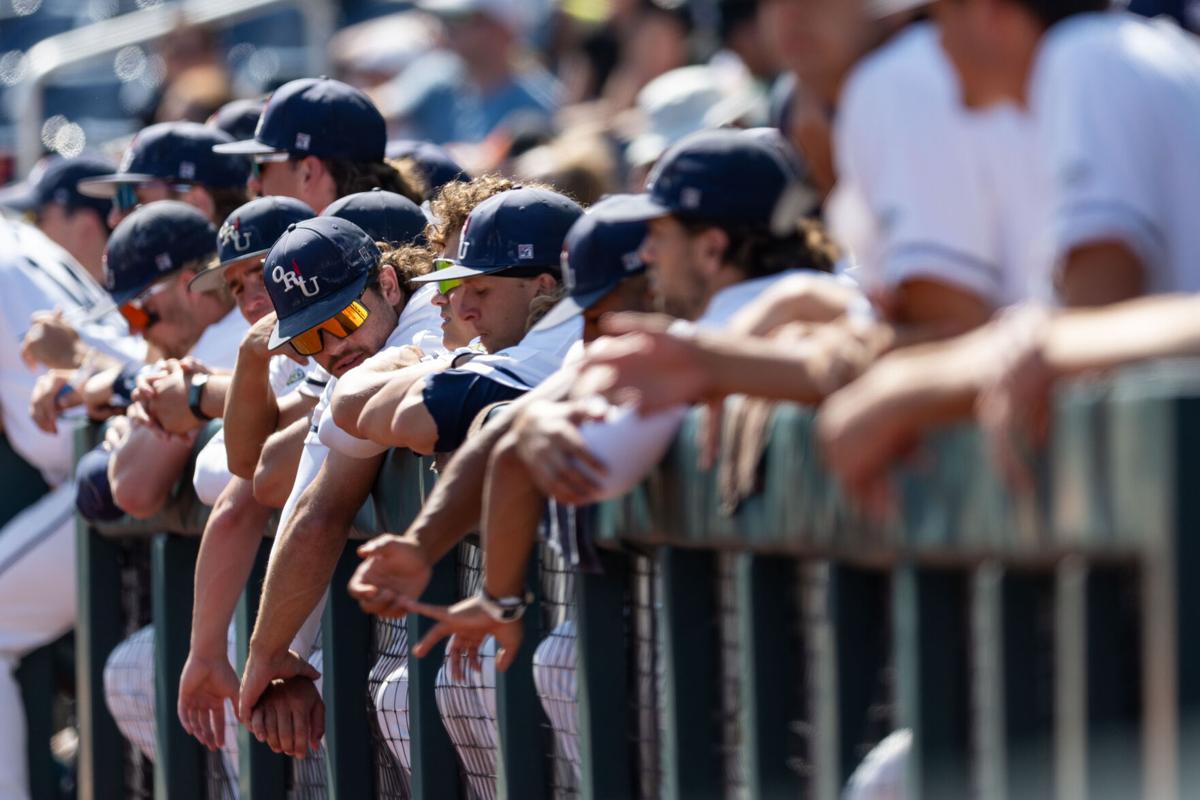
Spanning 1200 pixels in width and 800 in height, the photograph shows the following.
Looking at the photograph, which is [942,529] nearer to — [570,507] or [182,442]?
[570,507]

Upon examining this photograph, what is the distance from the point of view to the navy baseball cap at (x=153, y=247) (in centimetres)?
654

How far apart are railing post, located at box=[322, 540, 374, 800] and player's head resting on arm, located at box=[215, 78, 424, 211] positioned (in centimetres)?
171

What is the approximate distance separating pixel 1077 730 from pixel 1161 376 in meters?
0.43

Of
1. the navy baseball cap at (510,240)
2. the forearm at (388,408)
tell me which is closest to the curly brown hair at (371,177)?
the navy baseball cap at (510,240)

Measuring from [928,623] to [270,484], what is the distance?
2.86 metres

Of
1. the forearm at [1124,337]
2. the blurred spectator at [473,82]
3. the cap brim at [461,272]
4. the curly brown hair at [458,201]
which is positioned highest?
the blurred spectator at [473,82]

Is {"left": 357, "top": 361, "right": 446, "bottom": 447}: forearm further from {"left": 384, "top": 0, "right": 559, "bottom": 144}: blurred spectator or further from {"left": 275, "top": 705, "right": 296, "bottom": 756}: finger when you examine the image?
{"left": 384, "top": 0, "right": 559, "bottom": 144}: blurred spectator

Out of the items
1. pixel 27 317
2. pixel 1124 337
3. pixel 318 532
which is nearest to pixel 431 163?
pixel 27 317

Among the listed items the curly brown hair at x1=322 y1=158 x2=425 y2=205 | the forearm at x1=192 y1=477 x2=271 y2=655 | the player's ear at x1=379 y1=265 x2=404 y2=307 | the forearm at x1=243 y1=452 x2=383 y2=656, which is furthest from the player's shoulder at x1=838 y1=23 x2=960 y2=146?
the curly brown hair at x1=322 y1=158 x2=425 y2=205

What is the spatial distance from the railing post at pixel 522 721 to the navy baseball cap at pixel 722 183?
2.67 feet

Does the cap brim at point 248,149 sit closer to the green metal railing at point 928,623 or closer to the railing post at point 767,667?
the green metal railing at point 928,623

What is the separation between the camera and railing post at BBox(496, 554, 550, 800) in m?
4.18

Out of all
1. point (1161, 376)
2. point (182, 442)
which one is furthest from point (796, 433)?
point (182, 442)

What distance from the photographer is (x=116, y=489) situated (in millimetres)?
6160
